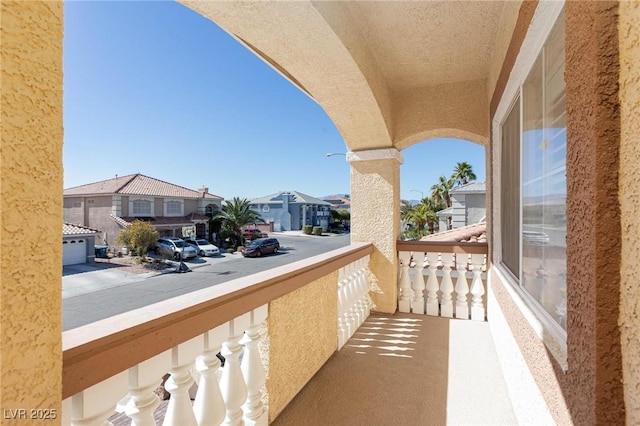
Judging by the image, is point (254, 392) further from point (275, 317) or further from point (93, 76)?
point (93, 76)

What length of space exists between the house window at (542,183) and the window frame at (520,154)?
3cm

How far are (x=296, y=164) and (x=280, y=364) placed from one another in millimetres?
35255

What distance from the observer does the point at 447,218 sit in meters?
19.6

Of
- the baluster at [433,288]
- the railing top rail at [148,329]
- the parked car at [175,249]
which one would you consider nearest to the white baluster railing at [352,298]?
the baluster at [433,288]

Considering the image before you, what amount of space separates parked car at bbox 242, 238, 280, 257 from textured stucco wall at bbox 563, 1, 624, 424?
1177 cm

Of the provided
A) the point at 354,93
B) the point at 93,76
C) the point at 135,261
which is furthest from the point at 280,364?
the point at 93,76

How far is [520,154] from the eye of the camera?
2.13m

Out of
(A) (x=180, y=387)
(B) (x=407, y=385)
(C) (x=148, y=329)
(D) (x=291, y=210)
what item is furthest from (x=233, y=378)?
(D) (x=291, y=210)

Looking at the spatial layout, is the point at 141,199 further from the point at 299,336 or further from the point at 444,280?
the point at 444,280

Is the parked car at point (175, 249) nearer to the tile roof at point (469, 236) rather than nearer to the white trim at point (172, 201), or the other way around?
the white trim at point (172, 201)

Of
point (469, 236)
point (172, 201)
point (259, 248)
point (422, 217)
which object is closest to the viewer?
point (469, 236)

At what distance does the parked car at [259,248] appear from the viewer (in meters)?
12.3

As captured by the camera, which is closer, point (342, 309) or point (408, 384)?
point (408, 384)

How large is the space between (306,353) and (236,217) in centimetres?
1373
